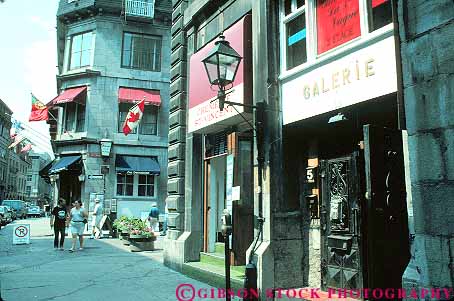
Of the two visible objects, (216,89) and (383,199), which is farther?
(216,89)

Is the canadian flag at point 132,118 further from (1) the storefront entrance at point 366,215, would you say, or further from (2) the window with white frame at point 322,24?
(1) the storefront entrance at point 366,215

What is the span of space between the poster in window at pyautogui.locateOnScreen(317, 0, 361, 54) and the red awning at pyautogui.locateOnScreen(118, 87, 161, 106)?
20242 mm

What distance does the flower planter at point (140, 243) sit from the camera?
1448cm

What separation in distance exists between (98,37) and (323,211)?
2357 cm

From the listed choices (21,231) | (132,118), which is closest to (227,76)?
(21,231)

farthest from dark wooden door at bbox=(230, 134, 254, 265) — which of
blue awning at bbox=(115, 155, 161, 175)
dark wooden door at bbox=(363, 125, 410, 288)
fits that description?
blue awning at bbox=(115, 155, 161, 175)

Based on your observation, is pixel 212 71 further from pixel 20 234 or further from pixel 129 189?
pixel 129 189

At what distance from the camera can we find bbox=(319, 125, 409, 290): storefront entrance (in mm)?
4461

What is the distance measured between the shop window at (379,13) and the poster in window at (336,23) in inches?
8.2

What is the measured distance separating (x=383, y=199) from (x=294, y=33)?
14.0ft

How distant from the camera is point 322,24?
7062 millimetres

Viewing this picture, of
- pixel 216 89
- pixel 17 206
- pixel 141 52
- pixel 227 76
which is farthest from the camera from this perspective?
pixel 17 206

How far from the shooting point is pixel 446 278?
404 centimetres

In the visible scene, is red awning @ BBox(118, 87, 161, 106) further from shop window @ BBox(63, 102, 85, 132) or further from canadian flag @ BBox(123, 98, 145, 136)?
shop window @ BBox(63, 102, 85, 132)
